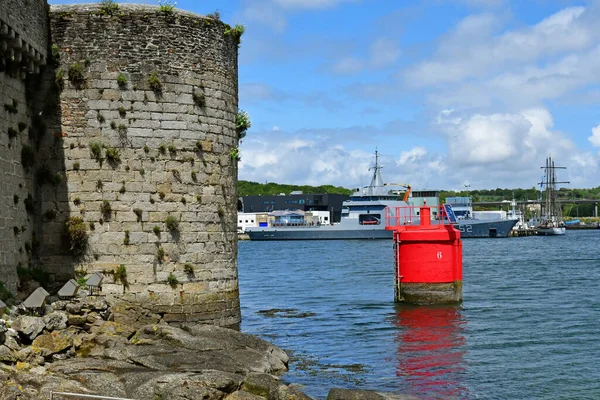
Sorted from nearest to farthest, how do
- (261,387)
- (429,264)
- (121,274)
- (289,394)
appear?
(261,387)
(289,394)
(121,274)
(429,264)

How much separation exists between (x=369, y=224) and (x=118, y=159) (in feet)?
354

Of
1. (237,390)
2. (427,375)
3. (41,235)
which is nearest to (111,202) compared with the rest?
(41,235)

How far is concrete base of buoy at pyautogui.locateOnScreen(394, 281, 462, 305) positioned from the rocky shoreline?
1304cm

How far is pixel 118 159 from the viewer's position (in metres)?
17.0

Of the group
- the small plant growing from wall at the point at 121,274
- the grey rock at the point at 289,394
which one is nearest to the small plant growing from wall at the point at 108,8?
the small plant growing from wall at the point at 121,274

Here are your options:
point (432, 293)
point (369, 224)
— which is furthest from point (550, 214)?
point (432, 293)

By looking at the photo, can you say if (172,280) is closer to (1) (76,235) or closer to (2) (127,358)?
(1) (76,235)

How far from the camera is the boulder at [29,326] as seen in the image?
13.0 m

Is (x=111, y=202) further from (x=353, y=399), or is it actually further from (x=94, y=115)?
(x=353, y=399)

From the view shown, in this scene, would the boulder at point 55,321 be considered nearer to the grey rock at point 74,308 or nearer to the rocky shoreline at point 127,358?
the rocky shoreline at point 127,358

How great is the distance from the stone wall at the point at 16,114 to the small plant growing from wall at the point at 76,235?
78 centimetres

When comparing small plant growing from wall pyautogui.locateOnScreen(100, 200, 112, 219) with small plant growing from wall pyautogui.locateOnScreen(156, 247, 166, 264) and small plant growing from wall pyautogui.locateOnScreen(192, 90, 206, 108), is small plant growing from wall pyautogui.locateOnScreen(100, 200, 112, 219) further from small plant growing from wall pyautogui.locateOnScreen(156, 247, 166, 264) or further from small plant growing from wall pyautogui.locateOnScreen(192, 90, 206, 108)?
small plant growing from wall pyautogui.locateOnScreen(192, 90, 206, 108)

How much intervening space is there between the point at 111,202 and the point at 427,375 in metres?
7.62

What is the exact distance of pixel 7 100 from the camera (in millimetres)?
15578
